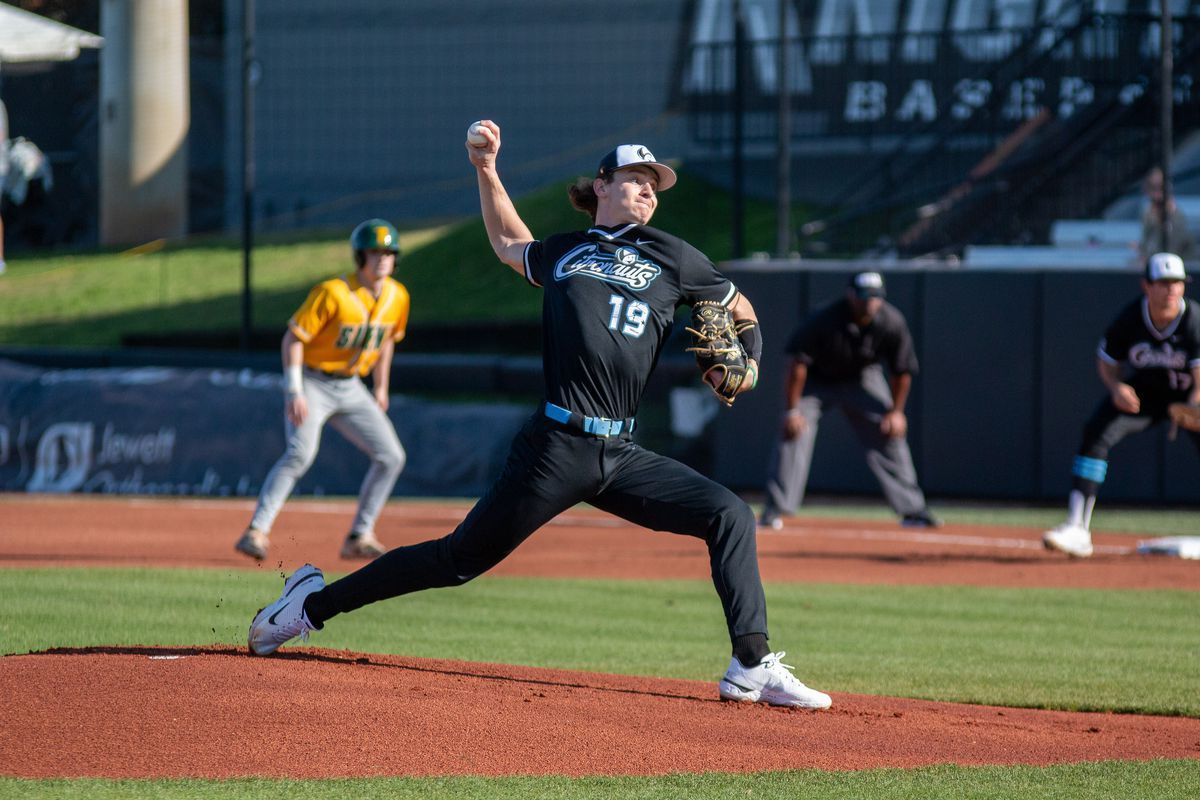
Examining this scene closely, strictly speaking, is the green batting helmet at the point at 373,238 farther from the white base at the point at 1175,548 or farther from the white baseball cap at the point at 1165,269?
the white base at the point at 1175,548

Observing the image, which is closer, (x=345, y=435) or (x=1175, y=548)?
(x=345, y=435)

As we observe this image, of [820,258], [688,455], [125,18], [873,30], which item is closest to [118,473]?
[688,455]

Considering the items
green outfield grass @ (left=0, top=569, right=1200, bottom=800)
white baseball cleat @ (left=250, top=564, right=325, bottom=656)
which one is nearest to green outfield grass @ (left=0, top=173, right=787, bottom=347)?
green outfield grass @ (left=0, top=569, right=1200, bottom=800)

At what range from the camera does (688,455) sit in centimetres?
1684

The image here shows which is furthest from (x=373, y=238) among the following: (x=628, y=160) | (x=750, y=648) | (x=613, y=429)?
(x=750, y=648)

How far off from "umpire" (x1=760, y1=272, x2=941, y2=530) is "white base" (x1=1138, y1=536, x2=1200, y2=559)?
195 centimetres

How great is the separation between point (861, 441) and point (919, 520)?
3.03 ft

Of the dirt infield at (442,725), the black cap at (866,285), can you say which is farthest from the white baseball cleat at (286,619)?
the black cap at (866,285)

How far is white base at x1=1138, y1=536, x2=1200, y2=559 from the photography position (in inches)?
468

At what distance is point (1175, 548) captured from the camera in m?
12.0

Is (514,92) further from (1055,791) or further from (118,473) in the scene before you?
(1055,791)

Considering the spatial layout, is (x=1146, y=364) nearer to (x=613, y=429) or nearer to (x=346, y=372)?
(x=346, y=372)

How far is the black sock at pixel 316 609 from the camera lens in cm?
629

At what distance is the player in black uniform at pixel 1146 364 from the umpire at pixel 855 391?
183cm
